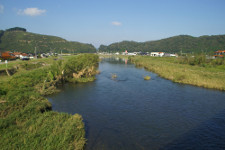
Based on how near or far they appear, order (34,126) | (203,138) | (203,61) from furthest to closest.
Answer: (203,61) < (203,138) < (34,126)

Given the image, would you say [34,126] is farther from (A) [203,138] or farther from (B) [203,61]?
(B) [203,61]

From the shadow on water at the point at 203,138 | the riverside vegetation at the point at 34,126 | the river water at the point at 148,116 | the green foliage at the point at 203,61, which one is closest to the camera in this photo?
the riverside vegetation at the point at 34,126

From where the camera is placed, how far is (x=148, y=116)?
17.2m

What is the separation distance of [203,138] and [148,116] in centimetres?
519

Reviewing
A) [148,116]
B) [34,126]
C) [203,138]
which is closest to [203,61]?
[148,116]

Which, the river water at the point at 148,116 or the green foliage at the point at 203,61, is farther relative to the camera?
the green foliage at the point at 203,61

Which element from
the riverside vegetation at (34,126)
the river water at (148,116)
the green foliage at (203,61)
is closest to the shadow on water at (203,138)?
the river water at (148,116)

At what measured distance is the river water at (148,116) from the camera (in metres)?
12.6

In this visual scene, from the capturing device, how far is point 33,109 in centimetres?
1345

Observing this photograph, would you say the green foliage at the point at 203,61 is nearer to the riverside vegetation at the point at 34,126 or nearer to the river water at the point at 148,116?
the river water at the point at 148,116

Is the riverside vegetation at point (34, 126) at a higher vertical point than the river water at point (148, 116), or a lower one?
higher

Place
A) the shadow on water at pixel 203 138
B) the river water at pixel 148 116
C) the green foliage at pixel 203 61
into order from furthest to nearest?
1. the green foliage at pixel 203 61
2. the river water at pixel 148 116
3. the shadow on water at pixel 203 138

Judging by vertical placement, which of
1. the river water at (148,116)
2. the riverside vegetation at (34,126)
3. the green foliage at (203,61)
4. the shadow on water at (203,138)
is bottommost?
the shadow on water at (203,138)

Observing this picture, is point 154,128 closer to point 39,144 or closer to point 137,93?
point 39,144
